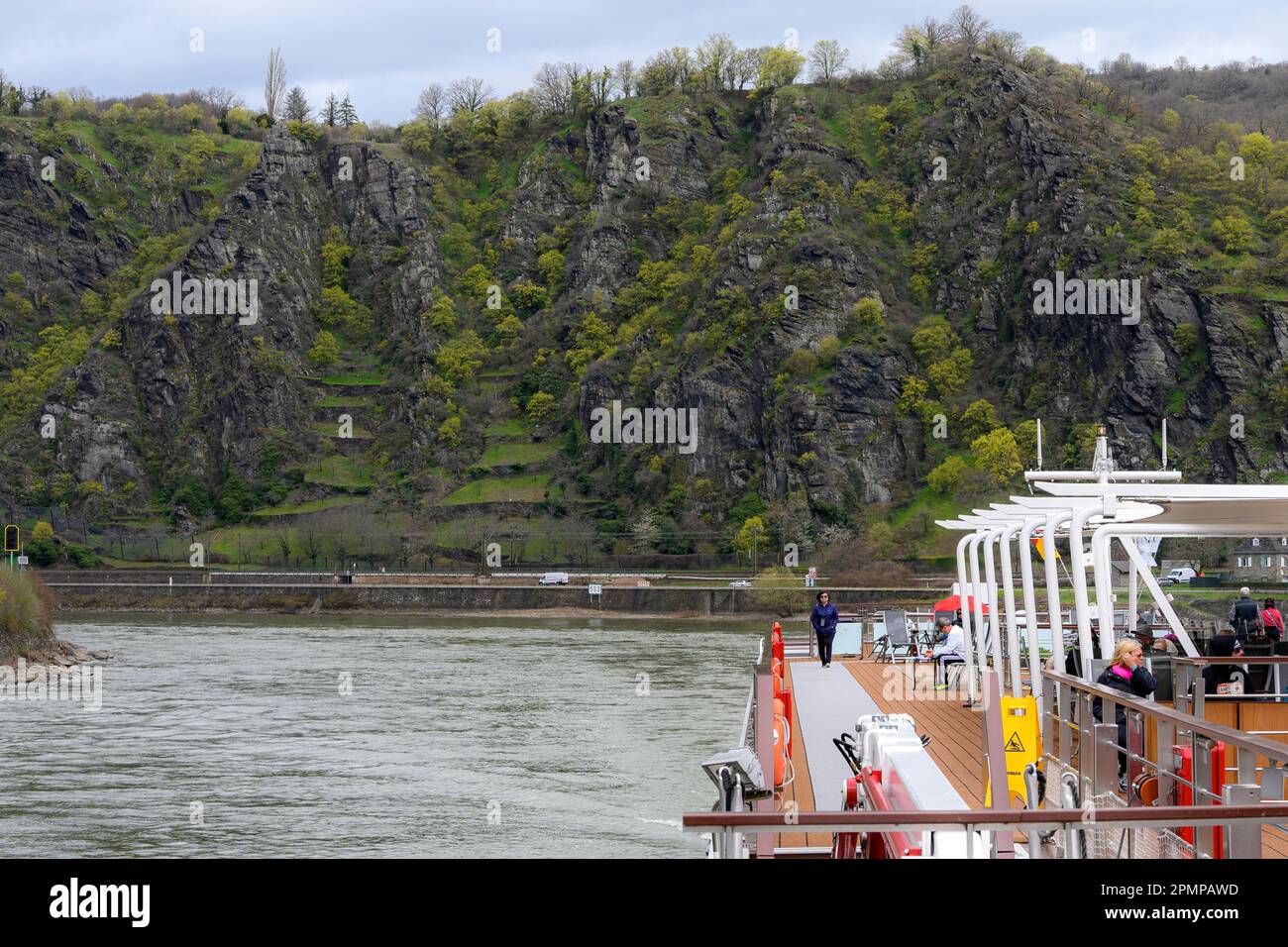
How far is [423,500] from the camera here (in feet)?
→ 458

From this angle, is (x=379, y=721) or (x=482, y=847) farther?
(x=379, y=721)

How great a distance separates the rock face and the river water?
235 feet

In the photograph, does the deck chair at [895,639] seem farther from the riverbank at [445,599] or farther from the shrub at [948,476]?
the shrub at [948,476]

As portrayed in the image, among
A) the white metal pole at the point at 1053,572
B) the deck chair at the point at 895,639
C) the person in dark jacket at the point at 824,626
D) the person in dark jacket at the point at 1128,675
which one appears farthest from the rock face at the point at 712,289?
the person in dark jacket at the point at 1128,675

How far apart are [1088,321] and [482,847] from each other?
112546 millimetres

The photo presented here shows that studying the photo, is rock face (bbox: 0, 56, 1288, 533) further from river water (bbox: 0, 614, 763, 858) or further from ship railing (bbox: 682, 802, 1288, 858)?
ship railing (bbox: 682, 802, 1288, 858)

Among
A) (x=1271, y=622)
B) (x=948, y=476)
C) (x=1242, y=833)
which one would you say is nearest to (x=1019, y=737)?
(x=1242, y=833)

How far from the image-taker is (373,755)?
1228 inches

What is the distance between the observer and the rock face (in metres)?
124

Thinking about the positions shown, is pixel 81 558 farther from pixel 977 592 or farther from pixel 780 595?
pixel 977 592

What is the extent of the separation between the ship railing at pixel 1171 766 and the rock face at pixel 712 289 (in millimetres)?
107083
